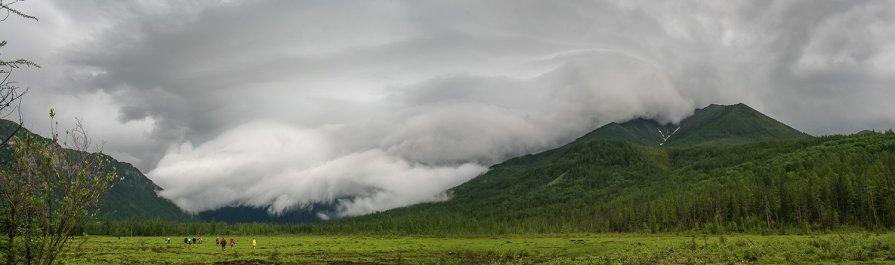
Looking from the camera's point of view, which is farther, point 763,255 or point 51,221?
point 763,255

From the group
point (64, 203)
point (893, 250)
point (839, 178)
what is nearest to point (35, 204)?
point (64, 203)

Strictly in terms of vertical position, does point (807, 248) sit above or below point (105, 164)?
below

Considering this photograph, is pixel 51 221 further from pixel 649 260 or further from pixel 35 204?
pixel 649 260

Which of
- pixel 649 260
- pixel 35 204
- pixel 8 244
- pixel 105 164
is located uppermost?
pixel 105 164

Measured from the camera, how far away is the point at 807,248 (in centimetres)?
4819

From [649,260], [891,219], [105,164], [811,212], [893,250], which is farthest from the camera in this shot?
[811,212]

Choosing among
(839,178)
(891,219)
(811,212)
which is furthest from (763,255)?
(839,178)

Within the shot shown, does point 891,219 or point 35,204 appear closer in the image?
point 35,204

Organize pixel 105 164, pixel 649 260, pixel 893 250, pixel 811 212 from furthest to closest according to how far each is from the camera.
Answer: pixel 811 212 → pixel 649 260 → pixel 893 250 → pixel 105 164

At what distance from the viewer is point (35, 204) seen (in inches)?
569

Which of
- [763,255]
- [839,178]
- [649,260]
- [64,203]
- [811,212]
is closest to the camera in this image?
[64,203]

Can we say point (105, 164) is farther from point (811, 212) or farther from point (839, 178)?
point (839, 178)

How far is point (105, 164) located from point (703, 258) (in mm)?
50109

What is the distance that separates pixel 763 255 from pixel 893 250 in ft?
31.1
